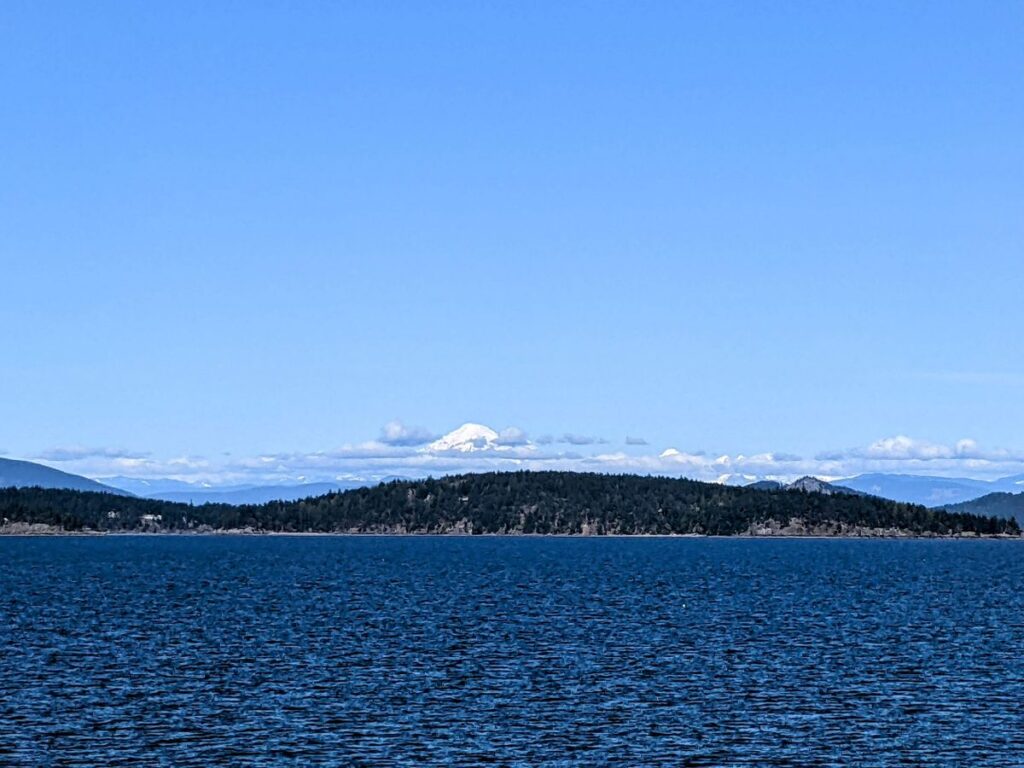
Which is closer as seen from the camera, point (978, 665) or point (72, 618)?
point (978, 665)

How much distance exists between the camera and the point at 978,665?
313 feet

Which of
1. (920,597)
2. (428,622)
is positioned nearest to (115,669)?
(428,622)

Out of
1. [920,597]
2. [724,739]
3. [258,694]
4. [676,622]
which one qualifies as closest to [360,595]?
[676,622]

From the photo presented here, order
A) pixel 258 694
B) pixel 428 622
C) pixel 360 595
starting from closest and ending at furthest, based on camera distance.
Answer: pixel 258 694 < pixel 428 622 < pixel 360 595

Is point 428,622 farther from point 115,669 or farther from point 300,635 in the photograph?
point 115,669

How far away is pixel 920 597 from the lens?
17075cm

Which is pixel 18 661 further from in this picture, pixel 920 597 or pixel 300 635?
pixel 920 597

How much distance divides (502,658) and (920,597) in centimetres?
9065

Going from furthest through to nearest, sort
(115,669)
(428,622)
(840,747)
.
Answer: (428,622), (115,669), (840,747)

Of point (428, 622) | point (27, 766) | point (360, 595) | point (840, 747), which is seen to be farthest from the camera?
point (360, 595)

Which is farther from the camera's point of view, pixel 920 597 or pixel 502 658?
pixel 920 597

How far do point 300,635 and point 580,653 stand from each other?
27177 mm

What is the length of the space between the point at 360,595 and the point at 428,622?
142ft

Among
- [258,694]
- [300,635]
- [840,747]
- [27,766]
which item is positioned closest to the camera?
[27,766]
